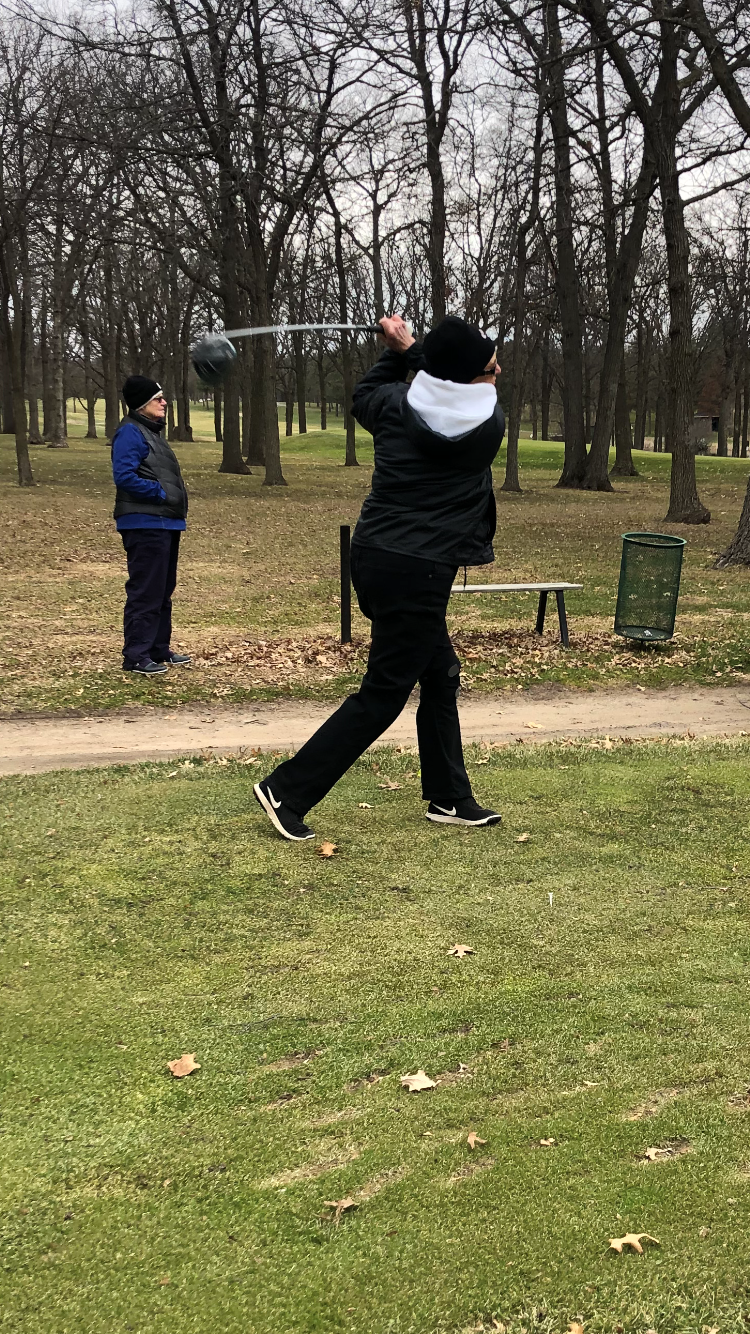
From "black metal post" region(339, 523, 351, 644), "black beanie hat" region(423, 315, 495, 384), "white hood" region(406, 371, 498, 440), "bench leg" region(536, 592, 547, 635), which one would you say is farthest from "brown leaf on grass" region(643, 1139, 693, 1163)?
"bench leg" region(536, 592, 547, 635)

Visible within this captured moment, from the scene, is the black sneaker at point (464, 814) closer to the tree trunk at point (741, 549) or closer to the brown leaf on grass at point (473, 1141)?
the brown leaf on grass at point (473, 1141)

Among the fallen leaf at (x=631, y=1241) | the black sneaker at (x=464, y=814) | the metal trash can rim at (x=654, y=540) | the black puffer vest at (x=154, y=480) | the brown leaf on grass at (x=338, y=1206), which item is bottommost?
the brown leaf on grass at (x=338, y=1206)

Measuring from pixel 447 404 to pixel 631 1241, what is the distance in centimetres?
290

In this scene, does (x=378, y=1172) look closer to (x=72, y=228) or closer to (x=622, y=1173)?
(x=622, y=1173)

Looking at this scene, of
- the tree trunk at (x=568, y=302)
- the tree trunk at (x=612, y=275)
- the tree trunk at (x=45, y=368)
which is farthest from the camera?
the tree trunk at (x=45, y=368)

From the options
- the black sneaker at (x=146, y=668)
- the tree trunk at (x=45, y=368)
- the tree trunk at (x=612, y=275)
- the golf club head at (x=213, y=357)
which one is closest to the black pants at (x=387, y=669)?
the golf club head at (x=213, y=357)

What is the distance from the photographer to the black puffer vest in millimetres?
8375

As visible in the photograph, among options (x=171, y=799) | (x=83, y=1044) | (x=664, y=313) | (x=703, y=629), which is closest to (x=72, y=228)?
(x=703, y=629)

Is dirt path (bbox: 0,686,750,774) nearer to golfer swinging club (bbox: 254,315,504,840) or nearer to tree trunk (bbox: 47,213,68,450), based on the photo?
golfer swinging club (bbox: 254,315,504,840)

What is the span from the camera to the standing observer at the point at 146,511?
8.29 m

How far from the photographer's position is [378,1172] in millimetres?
2580

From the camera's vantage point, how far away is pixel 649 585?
385 inches

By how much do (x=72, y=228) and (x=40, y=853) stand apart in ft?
80.7

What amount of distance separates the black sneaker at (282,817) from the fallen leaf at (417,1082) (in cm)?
185
